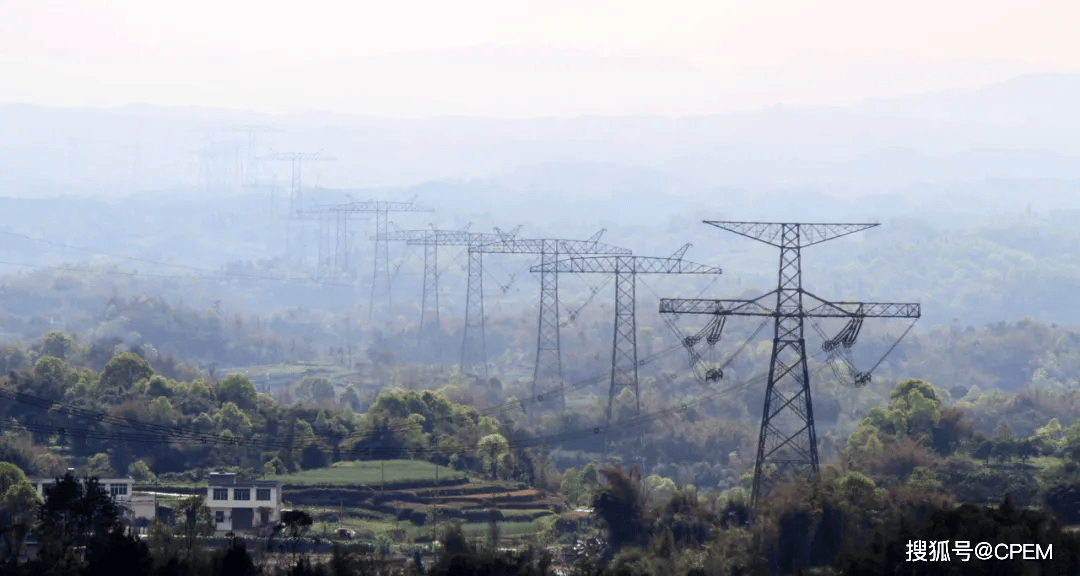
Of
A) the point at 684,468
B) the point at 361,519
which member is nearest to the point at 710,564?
the point at 361,519

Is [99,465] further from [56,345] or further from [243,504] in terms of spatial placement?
[56,345]

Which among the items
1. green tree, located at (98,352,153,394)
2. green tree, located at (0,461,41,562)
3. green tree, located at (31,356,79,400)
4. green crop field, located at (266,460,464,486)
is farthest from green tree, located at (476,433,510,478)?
green tree, located at (0,461,41,562)

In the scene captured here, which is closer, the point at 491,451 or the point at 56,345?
the point at 491,451

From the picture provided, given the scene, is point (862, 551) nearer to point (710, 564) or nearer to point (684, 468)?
point (710, 564)

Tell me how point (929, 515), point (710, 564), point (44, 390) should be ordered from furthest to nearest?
point (44, 390) → point (710, 564) → point (929, 515)

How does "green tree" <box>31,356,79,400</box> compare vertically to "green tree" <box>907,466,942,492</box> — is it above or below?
above

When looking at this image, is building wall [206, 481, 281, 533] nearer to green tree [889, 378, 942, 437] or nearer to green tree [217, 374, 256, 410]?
green tree [217, 374, 256, 410]

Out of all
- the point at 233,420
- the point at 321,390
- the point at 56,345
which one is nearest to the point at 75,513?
the point at 233,420
